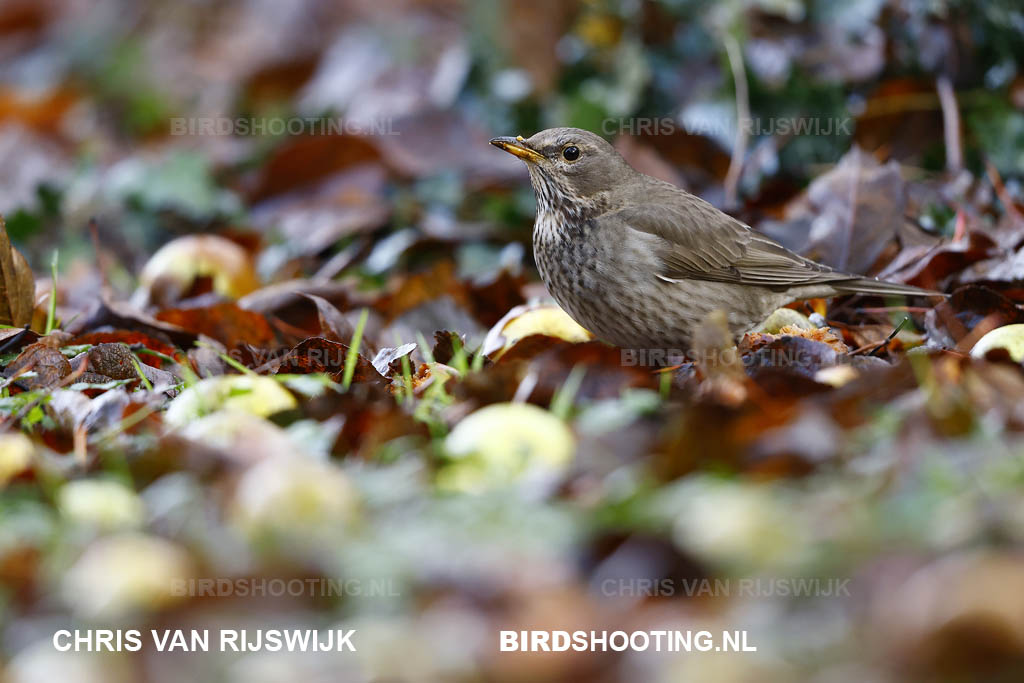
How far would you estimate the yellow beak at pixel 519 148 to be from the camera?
193 inches

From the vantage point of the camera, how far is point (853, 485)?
239 cm

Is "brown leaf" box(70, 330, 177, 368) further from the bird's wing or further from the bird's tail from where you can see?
the bird's tail

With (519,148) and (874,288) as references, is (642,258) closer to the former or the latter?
(519,148)

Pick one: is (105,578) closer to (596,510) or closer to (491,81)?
(596,510)

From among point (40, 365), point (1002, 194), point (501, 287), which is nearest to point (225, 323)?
point (40, 365)

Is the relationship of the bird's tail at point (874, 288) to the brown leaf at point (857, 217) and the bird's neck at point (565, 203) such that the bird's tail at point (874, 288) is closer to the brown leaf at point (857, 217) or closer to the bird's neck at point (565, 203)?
the brown leaf at point (857, 217)

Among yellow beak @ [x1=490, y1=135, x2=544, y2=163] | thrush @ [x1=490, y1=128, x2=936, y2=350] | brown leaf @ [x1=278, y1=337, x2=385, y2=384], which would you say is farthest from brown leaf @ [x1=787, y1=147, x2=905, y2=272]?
brown leaf @ [x1=278, y1=337, x2=385, y2=384]

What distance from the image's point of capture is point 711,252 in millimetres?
4891

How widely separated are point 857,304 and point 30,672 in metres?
4.03

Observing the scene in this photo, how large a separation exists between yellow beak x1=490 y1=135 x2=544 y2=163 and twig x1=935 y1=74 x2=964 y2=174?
2.41 m

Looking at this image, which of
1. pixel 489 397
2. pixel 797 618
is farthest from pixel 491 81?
pixel 797 618

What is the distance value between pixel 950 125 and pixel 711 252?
2064 mm

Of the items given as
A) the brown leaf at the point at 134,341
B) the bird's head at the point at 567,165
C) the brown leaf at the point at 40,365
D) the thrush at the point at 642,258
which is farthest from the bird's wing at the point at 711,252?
the brown leaf at the point at 40,365

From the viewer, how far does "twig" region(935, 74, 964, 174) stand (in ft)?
20.1
